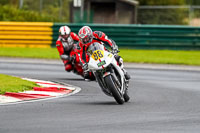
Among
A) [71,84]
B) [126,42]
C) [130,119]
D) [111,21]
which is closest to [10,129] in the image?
[130,119]

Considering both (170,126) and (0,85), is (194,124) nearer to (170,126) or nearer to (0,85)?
(170,126)

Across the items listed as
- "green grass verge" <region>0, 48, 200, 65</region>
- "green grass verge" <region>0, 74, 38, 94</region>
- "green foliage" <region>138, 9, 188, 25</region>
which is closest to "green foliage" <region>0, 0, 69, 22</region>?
"green foliage" <region>138, 9, 188, 25</region>

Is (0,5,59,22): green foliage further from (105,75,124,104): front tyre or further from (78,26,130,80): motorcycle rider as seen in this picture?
(105,75,124,104): front tyre

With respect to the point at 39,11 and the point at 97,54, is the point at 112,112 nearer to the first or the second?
the point at 97,54

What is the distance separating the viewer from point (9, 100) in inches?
424

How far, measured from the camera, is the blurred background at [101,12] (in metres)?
34.5

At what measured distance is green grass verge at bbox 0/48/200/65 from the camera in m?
21.7

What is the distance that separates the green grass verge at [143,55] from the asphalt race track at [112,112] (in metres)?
6.59

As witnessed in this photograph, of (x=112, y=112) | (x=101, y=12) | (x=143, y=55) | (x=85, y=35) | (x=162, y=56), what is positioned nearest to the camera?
(x=112, y=112)

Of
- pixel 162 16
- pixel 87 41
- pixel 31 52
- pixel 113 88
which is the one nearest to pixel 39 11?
pixel 162 16

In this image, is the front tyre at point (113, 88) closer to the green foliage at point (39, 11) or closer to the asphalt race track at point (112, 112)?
the asphalt race track at point (112, 112)

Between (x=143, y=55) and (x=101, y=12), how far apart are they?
1556 centimetres

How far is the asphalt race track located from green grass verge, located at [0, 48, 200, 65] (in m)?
6.59

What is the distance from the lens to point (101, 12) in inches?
1539
